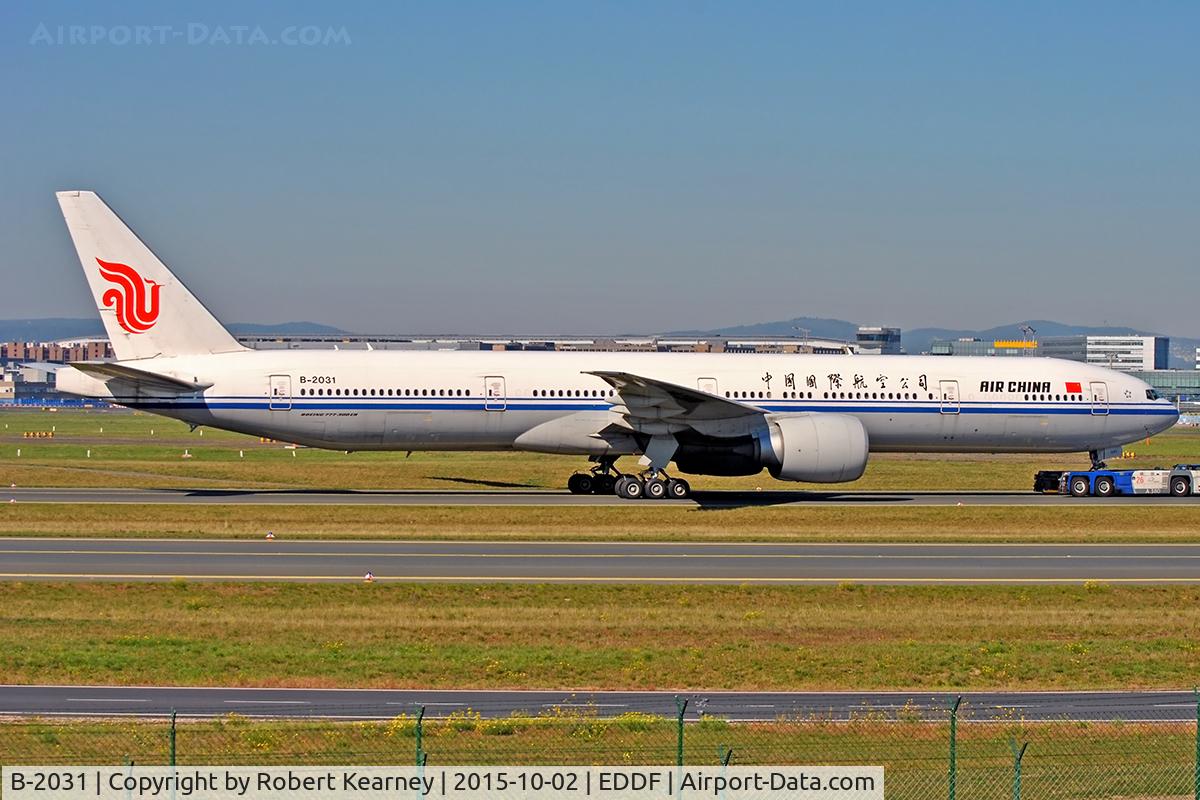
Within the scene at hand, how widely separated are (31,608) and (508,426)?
2219cm

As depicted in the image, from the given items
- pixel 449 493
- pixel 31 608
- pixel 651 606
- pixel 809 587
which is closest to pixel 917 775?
pixel 651 606

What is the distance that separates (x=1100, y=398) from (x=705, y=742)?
3807cm

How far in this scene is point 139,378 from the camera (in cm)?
4300

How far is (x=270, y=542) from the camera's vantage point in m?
34.6

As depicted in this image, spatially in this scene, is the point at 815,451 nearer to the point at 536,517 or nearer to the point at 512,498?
the point at 536,517

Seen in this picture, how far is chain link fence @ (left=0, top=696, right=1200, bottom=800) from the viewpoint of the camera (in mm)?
14664

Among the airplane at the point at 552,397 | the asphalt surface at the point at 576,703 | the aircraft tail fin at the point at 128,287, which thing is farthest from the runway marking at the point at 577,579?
the aircraft tail fin at the point at 128,287

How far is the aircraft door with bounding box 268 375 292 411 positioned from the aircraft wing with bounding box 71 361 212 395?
2.00m

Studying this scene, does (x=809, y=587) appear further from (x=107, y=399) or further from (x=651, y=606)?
(x=107, y=399)

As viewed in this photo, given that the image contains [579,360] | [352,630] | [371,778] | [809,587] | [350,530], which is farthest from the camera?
[579,360]

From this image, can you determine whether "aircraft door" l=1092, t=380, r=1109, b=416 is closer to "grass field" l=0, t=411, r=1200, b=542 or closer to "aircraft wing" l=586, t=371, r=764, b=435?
"grass field" l=0, t=411, r=1200, b=542

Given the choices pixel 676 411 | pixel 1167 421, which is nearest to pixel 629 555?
pixel 676 411

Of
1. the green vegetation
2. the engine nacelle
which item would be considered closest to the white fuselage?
the engine nacelle

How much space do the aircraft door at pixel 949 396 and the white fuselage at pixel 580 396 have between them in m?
0.03
